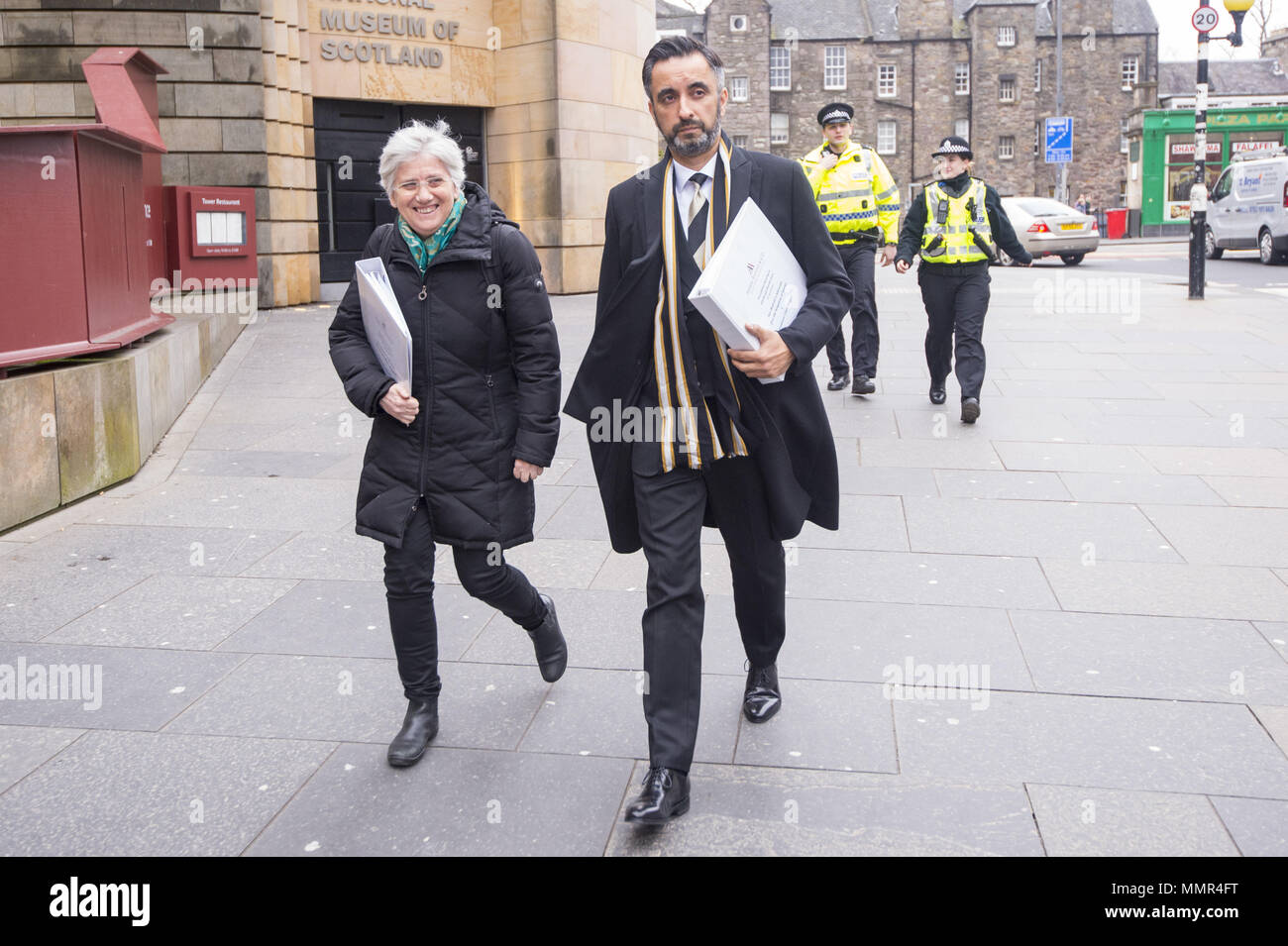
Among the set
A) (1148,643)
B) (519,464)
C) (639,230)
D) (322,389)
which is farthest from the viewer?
(322,389)

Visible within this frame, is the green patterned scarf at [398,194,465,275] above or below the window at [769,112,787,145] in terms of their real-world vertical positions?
below

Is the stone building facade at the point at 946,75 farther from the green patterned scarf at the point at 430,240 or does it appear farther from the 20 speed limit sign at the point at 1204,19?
the green patterned scarf at the point at 430,240

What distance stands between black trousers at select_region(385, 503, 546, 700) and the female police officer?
5244 millimetres

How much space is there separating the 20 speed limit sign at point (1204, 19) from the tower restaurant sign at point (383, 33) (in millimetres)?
9636

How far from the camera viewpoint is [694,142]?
315cm

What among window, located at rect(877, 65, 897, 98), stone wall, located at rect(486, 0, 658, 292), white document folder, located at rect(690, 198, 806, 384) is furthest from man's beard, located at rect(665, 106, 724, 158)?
window, located at rect(877, 65, 897, 98)

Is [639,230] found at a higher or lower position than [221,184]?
lower

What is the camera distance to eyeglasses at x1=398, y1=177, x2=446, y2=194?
3420 millimetres

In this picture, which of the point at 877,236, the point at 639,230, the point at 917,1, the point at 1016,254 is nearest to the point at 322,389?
the point at 877,236

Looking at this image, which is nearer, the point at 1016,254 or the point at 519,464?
the point at 519,464

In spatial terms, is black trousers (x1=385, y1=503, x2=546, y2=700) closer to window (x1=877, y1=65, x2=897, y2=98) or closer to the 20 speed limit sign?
the 20 speed limit sign

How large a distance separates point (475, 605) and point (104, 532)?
2259mm

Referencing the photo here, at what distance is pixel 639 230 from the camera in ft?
10.6
